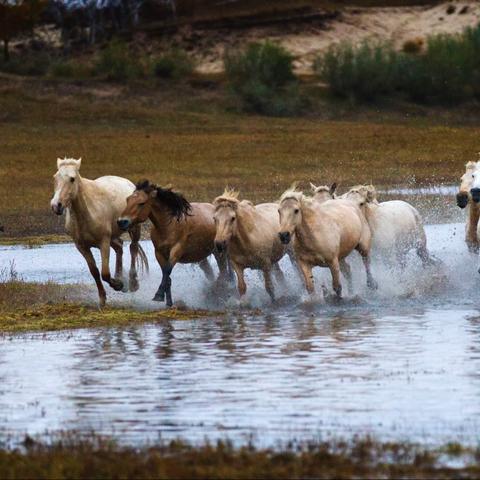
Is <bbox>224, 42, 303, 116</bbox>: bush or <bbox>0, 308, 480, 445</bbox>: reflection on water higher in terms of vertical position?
Result: <bbox>0, 308, 480, 445</bbox>: reflection on water

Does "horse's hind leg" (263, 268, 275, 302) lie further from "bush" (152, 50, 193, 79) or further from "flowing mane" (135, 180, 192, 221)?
"bush" (152, 50, 193, 79)

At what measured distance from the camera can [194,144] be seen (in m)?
44.5

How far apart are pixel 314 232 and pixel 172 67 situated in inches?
1788

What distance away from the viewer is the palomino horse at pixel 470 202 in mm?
18906

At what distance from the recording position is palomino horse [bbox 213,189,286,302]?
17.9m

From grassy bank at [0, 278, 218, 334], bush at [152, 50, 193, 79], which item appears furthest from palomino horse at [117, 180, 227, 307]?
bush at [152, 50, 193, 79]

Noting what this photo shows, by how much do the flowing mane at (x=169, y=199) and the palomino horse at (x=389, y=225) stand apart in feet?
7.42

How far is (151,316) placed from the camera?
56.3ft

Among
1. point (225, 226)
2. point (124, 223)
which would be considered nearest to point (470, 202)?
point (225, 226)

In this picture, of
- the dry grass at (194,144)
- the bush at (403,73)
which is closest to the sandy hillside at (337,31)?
the bush at (403,73)

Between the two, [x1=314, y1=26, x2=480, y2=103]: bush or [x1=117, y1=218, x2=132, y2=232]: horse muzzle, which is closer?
[x1=117, y1=218, x2=132, y2=232]: horse muzzle

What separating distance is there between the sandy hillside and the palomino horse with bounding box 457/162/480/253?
48685mm

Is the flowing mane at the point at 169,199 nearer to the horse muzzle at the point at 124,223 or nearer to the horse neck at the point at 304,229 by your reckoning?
the horse muzzle at the point at 124,223

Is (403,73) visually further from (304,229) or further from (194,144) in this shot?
(304,229)
